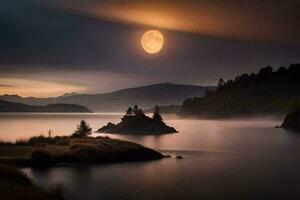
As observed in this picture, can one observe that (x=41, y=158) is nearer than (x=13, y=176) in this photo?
No

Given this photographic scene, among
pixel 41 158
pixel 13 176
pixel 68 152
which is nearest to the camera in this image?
pixel 13 176

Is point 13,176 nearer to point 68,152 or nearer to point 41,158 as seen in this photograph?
point 41,158

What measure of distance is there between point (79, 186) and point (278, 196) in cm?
3054

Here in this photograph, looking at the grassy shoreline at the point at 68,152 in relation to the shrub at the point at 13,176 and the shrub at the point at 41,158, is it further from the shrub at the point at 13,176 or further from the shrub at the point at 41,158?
the shrub at the point at 13,176

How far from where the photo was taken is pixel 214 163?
118 m

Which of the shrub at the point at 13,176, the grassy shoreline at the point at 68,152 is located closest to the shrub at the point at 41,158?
the grassy shoreline at the point at 68,152

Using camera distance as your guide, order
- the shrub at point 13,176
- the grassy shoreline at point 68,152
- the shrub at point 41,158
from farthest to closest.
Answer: the grassy shoreline at point 68,152, the shrub at point 41,158, the shrub at point 13,176

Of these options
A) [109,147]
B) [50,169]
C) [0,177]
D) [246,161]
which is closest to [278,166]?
[246,161]

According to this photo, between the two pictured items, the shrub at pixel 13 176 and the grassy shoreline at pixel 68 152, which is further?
the grassy shoreline at pixel 68 152

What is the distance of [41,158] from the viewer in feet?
291

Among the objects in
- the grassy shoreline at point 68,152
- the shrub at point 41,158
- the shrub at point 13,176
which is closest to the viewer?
the shrub at point 13,176

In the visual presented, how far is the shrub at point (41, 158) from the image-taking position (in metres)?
87.2

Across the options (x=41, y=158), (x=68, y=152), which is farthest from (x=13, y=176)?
(x=68, y=152)

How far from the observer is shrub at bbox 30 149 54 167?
8725cm
